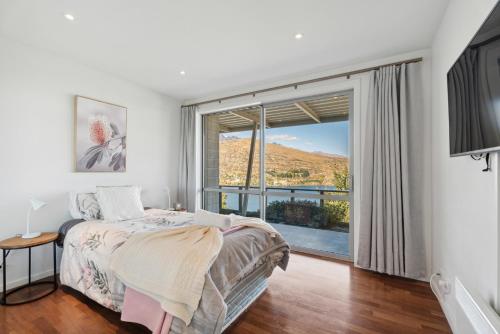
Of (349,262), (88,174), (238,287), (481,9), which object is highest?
(481,9)

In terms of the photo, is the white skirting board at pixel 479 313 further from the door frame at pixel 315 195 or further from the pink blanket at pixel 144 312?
the door frame at pixel 315 195

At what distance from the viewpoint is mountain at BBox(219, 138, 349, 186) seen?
11.1ft

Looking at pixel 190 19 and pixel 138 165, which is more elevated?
pixel 190 19

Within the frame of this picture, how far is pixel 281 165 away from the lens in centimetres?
374

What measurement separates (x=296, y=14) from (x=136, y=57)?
1922 millimetres

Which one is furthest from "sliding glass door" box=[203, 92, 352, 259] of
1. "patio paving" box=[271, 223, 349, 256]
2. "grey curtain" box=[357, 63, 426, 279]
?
"grey curtain" box=[357, 63, 426, 279]

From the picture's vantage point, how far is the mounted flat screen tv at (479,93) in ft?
3.29

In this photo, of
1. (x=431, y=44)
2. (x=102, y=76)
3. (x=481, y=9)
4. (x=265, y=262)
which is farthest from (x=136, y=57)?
(x=431, y=44)

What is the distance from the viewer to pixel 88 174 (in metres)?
3.00

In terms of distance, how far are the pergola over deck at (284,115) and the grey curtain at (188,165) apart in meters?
0.51

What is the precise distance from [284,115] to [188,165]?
1.94m

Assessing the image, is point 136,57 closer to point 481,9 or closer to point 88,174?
point 88,174

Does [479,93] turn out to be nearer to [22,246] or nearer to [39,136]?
[22,246]

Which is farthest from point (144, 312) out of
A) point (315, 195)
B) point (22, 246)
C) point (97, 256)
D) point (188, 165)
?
point (188, 165)
